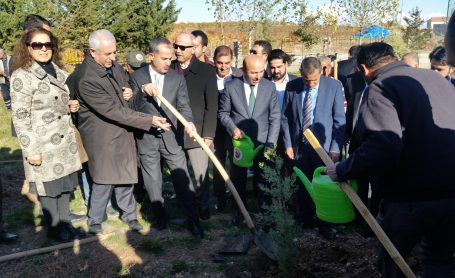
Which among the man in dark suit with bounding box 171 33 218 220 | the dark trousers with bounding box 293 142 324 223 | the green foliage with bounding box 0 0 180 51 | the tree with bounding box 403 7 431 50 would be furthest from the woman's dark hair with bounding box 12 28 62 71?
the tree with bounding box 403 7 431 50

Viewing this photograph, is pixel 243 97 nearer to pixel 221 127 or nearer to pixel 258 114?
pixel 258 114

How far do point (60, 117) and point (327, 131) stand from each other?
2.76 m

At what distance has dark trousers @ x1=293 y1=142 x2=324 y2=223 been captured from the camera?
424cm

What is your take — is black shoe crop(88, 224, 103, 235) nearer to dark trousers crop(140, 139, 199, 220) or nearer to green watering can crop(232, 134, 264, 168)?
dark trousers crop(140, 139, 199, 220)

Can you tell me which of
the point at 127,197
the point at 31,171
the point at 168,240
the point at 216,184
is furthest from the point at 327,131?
the point at 31,171

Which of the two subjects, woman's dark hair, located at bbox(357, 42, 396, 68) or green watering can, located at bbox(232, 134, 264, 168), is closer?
woman's dark hair, located at bbox(357, 42, 396, 68)

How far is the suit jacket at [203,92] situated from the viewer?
4504 mm

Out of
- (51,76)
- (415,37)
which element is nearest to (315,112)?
(51,76)

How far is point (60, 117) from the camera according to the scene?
3951 millimetres

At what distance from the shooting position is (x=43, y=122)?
12.5 ft

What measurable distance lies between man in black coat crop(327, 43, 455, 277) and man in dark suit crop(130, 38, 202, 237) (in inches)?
84.8

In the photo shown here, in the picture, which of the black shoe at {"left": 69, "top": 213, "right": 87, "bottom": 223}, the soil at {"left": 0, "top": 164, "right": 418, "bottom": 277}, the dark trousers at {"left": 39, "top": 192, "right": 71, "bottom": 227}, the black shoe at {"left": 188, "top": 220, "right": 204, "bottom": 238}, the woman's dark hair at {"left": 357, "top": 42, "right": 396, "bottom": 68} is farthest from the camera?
the black shoe at {"left": 69, "top": 213, "right": 87, "bottom": 223}

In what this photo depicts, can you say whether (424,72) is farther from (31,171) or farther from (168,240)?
(31,171)

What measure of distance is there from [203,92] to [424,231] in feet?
9.19
